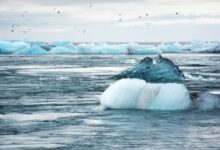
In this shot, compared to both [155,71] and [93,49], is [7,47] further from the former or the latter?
[155,71]

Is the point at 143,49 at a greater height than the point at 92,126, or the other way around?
the point at 143,49

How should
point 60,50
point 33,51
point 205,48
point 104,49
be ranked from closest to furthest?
point 33,51 → point 60,50 → point 104,49 → point 205,48

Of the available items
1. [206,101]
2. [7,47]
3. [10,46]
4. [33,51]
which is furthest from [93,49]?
[206,101]

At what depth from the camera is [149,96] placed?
17.7m

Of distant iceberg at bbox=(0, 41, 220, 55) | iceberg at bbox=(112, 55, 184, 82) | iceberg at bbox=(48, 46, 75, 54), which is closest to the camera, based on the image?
iceberg at bbox=(112, 55, 184, 82)

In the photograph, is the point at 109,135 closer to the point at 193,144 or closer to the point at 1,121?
the point at 193,144

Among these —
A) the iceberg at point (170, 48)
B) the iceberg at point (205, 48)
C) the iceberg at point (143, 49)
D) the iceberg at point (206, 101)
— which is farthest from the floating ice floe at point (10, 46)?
the iceberg at point (206, 101)

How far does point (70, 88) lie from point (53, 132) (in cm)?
1171

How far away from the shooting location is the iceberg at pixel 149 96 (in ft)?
57.8

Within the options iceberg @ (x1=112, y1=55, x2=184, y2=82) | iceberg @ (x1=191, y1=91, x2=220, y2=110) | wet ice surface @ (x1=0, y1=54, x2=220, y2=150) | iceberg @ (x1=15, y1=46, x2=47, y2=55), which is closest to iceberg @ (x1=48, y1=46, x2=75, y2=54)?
iceberg @ (x1=15, y1=46, x2=47, y2=55)

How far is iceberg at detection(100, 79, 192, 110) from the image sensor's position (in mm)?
17625

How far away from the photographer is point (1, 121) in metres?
15.8

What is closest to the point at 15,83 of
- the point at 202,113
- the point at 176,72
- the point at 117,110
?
the point at 176,72

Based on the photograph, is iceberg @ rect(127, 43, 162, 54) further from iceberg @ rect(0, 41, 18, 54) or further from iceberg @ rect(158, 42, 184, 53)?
iceberg @ rect(0, 41, 18, 54)
